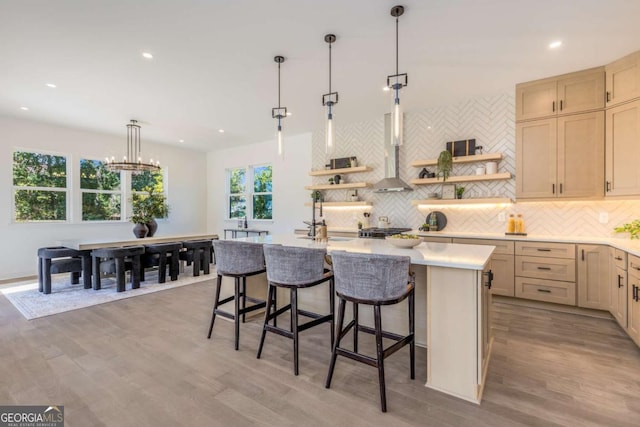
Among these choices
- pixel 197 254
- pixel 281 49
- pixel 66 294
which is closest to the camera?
pixel 281 49

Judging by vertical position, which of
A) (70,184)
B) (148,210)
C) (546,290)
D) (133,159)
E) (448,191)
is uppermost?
(133,159)

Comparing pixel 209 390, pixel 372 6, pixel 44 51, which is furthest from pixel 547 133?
pixel 44 51

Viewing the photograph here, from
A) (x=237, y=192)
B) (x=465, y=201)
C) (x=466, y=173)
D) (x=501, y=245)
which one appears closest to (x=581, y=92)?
(x=466, y=173)

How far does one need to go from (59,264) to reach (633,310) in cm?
694

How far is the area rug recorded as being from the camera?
375cm

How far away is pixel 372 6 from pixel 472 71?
183 centimetres

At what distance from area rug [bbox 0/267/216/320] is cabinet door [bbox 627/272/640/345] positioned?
542cm

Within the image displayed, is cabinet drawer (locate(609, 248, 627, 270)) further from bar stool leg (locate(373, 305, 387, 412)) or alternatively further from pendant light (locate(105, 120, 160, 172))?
pendant light (locate(105, 120, 160, 172))

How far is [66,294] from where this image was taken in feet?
14.3

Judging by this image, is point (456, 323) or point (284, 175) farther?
point (284, 175)

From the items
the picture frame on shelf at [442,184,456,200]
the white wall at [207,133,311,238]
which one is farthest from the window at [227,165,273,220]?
the picture frame on shelf at [442,184,456,200]

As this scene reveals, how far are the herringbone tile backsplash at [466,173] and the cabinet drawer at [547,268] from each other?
70 centimetres

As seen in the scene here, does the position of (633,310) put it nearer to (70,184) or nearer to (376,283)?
(376,283)

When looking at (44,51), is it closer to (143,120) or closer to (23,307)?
(143,120)
